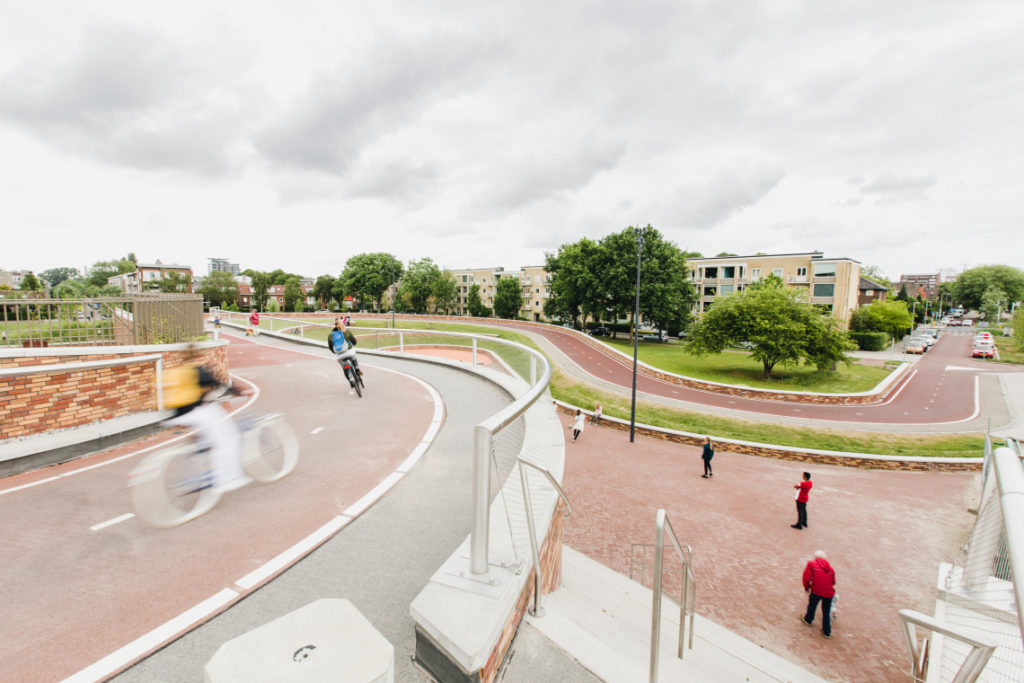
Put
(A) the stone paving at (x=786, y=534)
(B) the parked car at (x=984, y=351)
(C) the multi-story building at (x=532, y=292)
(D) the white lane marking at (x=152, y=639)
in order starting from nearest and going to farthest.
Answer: (D) the white lane marking at (x=152, y=639) < (A) the stone paving at (x=786, y=534) < (B) the parked car at (x=984, y=351) < (C) the multi-story building at (x=532, y=292)

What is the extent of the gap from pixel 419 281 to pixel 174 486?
285 feet

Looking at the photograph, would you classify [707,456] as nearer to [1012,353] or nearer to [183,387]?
[183,387]

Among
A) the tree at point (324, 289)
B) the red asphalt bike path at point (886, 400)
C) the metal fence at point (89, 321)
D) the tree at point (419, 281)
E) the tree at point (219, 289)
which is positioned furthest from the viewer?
the tree at point (324, 289)

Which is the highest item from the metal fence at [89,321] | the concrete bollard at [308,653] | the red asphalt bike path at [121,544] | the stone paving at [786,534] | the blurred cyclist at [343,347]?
the metal fence at [89,321]

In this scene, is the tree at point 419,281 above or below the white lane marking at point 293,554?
above

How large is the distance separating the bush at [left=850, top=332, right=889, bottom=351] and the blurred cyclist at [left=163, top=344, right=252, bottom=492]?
64967mm

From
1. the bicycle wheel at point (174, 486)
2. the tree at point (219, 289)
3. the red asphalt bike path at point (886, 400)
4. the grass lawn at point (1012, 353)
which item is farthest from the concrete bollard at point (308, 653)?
the tree at point (219, 289)

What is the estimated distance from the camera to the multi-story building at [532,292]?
95.2 meters

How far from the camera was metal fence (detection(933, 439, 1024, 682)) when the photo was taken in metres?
1.88

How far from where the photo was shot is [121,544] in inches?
142

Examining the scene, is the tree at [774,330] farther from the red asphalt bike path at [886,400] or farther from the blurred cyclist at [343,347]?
the blurred cyclist at [343,347]

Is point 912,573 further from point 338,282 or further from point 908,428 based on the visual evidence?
point 338,282

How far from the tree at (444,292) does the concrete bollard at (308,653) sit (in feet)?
291

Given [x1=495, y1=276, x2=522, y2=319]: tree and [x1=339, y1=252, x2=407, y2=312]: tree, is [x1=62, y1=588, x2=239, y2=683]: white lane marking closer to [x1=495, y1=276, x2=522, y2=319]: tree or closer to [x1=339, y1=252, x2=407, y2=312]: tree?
[x1=495, y1=276, x2=522, y2=319]: tree
